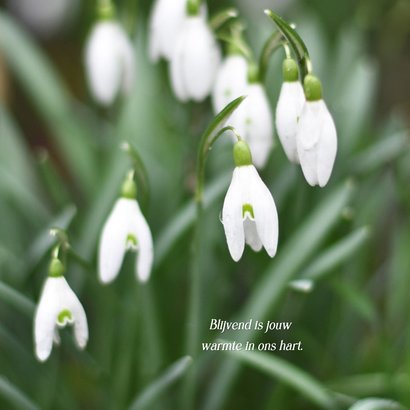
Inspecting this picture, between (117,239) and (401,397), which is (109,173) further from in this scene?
(401,397)

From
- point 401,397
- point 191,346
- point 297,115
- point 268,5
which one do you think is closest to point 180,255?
point 191,346

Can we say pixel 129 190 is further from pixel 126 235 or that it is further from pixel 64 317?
pixel 64 317

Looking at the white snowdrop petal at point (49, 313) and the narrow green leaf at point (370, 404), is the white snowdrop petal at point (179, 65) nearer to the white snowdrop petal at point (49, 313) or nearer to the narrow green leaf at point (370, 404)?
the white snowdrop petal at point (49, 313)

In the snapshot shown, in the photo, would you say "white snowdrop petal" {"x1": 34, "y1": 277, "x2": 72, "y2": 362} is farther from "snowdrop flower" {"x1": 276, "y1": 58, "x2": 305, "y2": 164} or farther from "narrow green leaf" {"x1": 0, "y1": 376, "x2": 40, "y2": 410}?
"snowdrop flower" {"x1": 276, "y1": 58, "x2": 305, "y2": 164}

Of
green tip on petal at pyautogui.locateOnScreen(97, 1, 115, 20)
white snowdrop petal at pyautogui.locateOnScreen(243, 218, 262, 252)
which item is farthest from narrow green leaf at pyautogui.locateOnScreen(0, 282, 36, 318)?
green tip on petal at pyautogui.locateOnScreen(97, 1, 115, 20)

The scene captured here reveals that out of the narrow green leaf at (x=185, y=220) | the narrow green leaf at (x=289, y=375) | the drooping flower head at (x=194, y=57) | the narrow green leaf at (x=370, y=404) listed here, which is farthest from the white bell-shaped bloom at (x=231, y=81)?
the narrow green leaf at (x=370, y=404)

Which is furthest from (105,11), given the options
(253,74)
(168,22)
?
(253,74)
